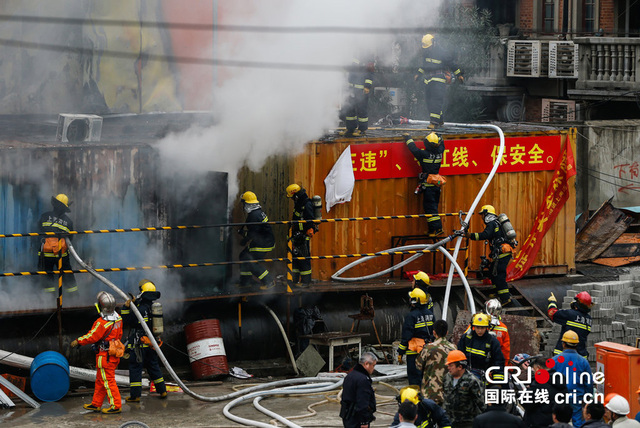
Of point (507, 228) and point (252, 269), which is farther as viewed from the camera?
point (507, 228)

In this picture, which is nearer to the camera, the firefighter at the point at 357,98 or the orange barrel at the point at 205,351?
the orange barrel at the point at 205,351

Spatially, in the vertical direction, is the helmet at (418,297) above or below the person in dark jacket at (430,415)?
above

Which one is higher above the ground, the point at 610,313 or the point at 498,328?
the point at 498,328

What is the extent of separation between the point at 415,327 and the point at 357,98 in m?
5.58

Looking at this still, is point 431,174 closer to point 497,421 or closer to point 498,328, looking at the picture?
point 498,328

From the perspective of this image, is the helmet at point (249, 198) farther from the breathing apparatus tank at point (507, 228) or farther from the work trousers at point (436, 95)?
the work trousers at point (436, 95)

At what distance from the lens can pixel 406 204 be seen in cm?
1819

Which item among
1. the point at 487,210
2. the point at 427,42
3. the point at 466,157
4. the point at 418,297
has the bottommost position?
the point at 418,297

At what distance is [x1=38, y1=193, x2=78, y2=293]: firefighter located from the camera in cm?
1518

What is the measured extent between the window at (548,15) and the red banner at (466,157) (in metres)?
14.2

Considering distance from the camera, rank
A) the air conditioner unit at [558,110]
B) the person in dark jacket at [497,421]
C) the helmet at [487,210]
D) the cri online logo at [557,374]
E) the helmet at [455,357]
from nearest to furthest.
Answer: the person in dark jacket at [497,421] < the helmet at [455,357] < the cri online logo at [557,374] < the helmet at [487,210] < the air conditioner unit at [558,110]

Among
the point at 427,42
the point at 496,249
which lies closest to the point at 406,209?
the point at 496,249

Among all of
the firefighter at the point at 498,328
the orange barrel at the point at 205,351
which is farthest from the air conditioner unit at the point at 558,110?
the orange barrel at the point at 205,351

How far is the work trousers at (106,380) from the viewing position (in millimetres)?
13602
